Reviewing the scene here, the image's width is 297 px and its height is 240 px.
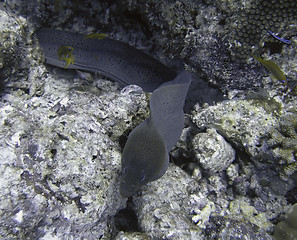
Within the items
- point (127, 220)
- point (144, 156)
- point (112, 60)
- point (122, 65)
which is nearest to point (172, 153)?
point (144, 156)

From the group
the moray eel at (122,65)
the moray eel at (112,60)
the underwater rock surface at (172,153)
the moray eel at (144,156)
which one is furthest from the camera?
the moray eel at (112,60)

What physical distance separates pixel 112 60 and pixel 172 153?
2.07 m

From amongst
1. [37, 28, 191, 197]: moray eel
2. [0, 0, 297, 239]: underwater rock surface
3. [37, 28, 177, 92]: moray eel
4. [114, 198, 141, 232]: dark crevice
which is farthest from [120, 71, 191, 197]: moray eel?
[37, 28, 177, 92]: moray eel

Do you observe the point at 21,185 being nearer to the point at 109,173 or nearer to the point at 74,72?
the point at 109,173

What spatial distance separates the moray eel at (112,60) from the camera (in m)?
3.79

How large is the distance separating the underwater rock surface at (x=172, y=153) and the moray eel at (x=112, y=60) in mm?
270

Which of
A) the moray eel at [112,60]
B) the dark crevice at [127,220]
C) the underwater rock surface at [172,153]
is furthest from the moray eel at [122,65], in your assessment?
the dark crevice at [127,220]

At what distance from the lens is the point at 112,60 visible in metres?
3.98

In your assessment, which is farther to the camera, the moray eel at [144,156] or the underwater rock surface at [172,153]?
the moray eel at [144,156]

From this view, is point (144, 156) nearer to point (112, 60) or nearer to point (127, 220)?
point (127, 220)

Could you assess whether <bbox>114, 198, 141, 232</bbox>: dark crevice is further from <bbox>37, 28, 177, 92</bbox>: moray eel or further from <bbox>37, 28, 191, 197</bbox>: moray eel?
<bbox>37, 28, 177, 92</bbox>: moray eel

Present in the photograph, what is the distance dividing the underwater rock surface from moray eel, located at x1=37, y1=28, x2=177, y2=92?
0.88 feet

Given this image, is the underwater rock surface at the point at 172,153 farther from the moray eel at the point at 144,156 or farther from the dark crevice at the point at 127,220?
the moray eel at the point at 144,156

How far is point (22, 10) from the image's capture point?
10.8 feet
